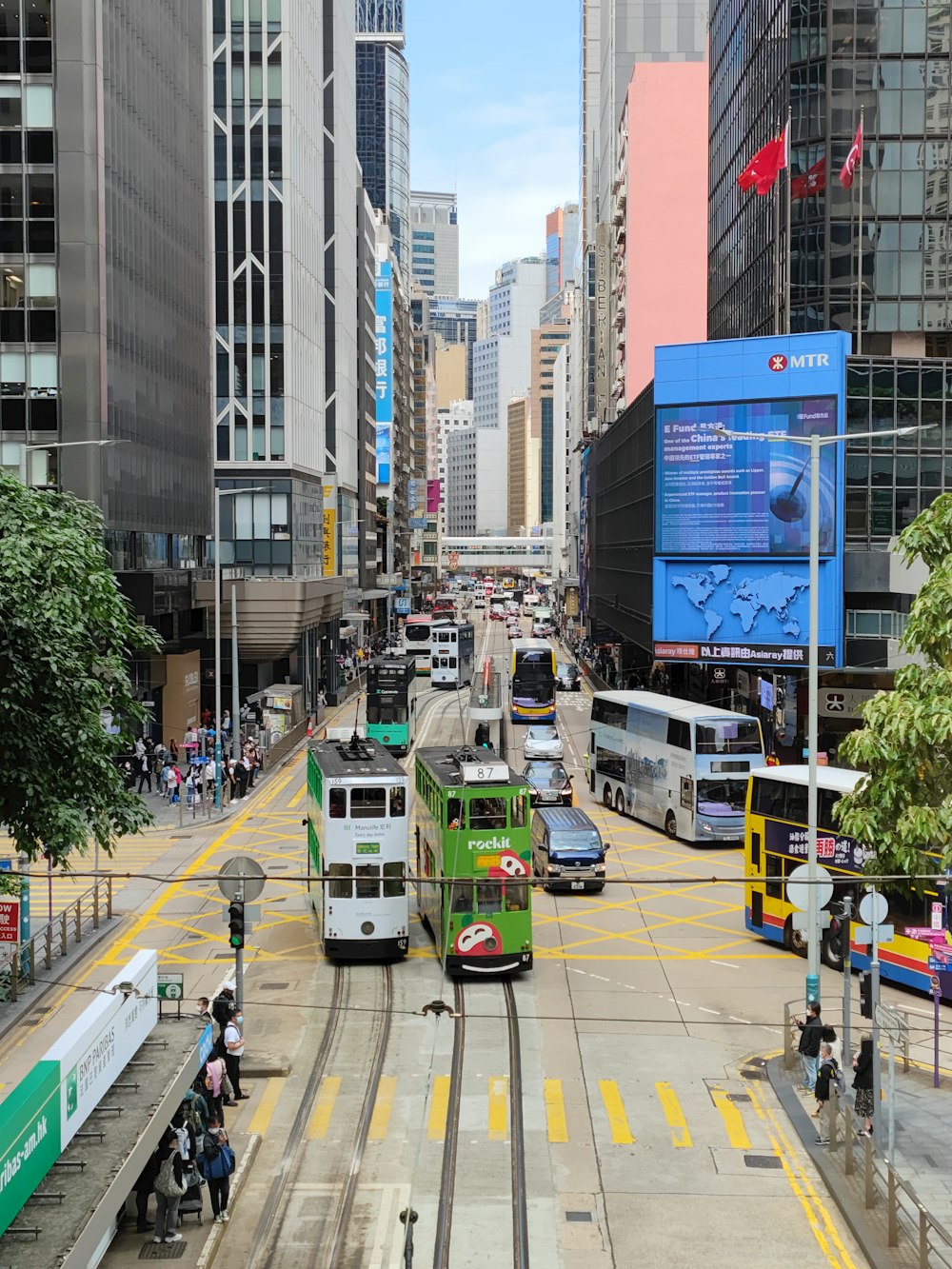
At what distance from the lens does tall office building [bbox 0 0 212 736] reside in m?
45.2

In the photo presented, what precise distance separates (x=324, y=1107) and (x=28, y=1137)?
25.5ft

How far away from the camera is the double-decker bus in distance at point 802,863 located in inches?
952

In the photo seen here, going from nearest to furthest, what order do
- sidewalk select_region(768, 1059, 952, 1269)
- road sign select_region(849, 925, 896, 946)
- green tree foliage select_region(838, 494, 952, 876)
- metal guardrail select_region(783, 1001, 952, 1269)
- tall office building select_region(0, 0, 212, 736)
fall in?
metal guardrail select_region(783, 1001, 952, 1269), sidewalk select_region(768, 1059, 952, 1269), green tree foliage select_region(838, 494, 952, 876), road sign select_region(849, 925, 896, 946), tall office building select_region(0, 0, 212, 736)

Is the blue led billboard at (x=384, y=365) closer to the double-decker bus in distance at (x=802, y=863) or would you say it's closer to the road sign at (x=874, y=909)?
the double-decker bus in distance at (x=802, y=863)

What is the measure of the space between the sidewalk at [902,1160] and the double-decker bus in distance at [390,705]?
117ft

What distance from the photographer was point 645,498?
67.1 meters

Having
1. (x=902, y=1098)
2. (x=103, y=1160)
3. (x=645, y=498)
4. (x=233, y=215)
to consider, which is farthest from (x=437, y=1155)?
(x=233, y=215)

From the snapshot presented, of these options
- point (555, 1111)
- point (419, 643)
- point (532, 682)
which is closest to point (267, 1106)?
point (555, 1111)

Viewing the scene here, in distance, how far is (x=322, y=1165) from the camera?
56.9ft

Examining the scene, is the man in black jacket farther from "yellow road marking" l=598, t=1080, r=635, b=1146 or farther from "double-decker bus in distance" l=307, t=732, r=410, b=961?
"double-decker bus in distance" l=307, t=732, r=410, b=961

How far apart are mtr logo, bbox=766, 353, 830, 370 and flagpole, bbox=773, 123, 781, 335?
1175 cm

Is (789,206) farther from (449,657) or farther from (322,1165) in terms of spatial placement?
(322,1165)

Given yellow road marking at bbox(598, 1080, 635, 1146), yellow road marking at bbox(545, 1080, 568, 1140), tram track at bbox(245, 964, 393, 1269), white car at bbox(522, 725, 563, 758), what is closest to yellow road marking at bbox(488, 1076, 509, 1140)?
yellow road marking at bbox(545, 1080, 568, 1140)

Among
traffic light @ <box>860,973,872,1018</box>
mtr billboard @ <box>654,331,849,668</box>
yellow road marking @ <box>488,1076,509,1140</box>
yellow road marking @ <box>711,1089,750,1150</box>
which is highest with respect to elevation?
mtr billboard @ <box>654,331,849,668</box>
